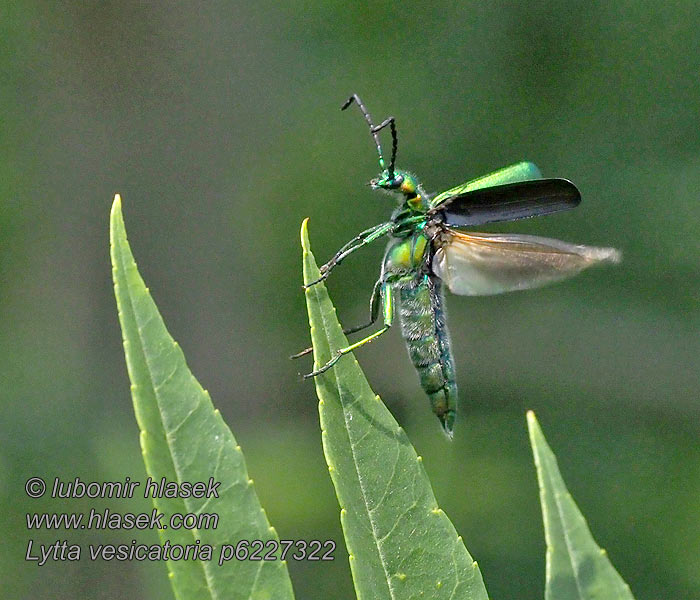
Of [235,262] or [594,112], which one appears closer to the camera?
[594,112]

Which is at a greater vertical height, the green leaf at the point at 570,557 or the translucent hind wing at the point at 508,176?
the translucent hind wing at the point at 508,176

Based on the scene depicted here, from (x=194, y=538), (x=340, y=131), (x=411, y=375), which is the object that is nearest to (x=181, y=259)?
(x=340, y=131)

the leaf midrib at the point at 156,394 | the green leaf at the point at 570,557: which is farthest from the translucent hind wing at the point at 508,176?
the green leaf at the point at 570,557

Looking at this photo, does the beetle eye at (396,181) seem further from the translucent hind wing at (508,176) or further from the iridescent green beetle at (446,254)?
the translucent hind wing at (508,176)

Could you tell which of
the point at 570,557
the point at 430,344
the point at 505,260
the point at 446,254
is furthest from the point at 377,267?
the point at 570,557

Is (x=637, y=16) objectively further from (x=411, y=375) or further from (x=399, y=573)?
(x=399, y=573)

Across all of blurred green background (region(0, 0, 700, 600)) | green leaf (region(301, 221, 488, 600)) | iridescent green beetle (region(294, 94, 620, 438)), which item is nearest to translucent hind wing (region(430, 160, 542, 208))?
iridescent green beetle (region(294, 94, 620, 438))
